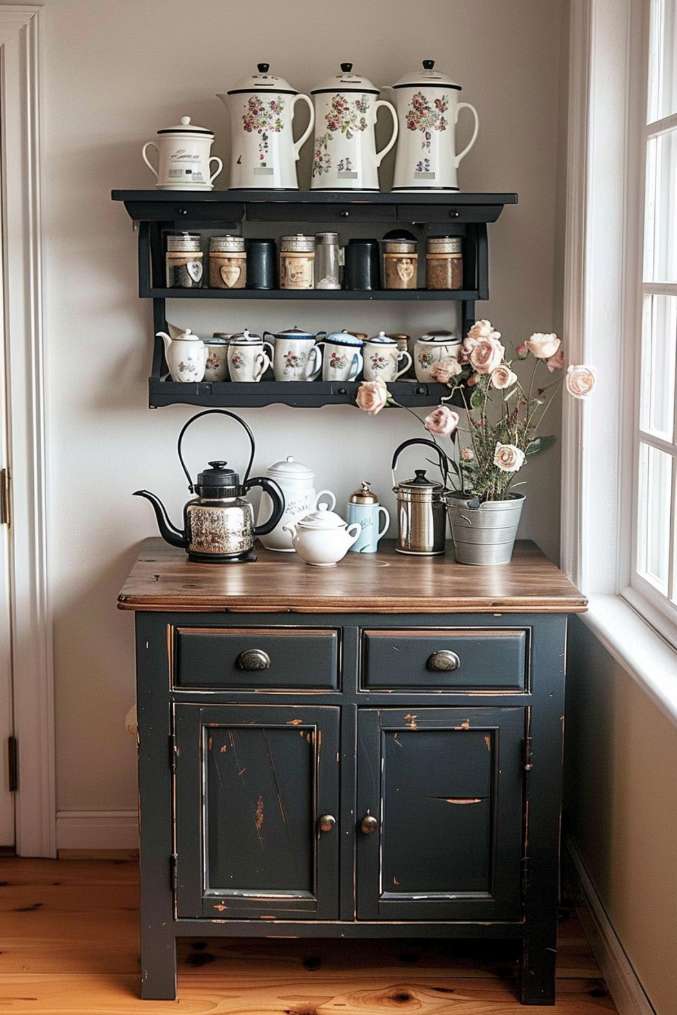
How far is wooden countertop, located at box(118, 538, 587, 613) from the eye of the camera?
8.15 ft

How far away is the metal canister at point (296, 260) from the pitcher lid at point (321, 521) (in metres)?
0.52

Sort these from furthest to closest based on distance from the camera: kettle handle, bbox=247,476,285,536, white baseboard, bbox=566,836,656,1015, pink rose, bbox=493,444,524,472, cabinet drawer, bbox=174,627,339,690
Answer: kettle handle, bbox=247,476,285,536
pink rose, bbox=493,444,524,472
cabinet drawer, bbox=174,627,339,690
white baseboard, bbox=566,836,656,1015

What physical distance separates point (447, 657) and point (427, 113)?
1193 mm

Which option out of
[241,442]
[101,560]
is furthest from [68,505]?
[241,442]

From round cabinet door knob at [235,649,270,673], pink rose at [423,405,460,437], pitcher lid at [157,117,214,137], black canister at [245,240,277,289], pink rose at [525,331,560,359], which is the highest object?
pitcher lid at [157,117,214,137]

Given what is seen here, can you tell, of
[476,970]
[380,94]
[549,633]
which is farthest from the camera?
[380,94]

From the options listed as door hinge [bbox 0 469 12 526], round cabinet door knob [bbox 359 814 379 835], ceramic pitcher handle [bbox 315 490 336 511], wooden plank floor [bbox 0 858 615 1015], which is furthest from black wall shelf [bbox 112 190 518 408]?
wooden plank floor [bbox 0 858 615 1015]

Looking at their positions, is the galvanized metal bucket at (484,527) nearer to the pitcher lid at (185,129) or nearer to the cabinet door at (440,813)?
the cabinet door at (440,813)

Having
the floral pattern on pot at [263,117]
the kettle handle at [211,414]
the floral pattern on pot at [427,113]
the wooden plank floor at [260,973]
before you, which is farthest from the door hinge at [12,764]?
the floral pattern on pot at [427,113]

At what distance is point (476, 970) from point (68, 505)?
143 centimetres

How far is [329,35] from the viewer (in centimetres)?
295

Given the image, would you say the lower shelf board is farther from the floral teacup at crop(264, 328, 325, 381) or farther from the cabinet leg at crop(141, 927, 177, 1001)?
the cabinet leg at crop(141, 927, 177, 1001)

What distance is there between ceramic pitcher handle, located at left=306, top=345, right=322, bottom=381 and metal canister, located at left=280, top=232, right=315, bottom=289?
0.14 meters

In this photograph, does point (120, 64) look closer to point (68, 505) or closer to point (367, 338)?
point (367, 338)
